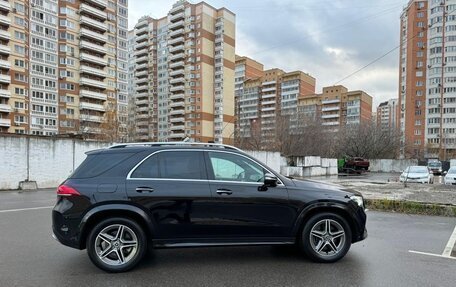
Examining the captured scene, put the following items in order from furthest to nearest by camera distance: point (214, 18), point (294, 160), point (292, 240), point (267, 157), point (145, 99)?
point (145, 99), point (214, 18), point (294, 160), point (267, 157), point (292, 240)

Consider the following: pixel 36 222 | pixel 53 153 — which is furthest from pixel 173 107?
pixel 36 222

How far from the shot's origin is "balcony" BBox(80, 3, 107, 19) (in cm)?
7053

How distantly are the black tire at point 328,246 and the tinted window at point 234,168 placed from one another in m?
1.00

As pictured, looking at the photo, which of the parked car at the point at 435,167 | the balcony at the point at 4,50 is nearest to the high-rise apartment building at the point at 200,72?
the balcony at the point at 4,50

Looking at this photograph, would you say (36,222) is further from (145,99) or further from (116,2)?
(145,99)

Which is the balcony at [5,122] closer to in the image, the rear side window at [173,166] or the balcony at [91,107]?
the balcony at [91,107]

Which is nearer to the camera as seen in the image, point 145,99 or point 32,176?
point 32,176

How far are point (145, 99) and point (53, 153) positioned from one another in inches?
3715

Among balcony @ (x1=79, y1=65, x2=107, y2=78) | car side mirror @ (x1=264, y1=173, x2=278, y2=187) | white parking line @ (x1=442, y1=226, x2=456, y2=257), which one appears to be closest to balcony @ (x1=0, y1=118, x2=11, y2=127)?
balcony @ (x1=79, y1=65, x2=107, y2=78)

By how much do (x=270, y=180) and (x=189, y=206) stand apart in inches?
47.5

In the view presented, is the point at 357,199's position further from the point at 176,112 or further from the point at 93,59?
the point at 176,112

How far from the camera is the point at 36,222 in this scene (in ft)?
25.9

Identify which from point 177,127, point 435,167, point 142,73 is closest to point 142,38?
point 142,73

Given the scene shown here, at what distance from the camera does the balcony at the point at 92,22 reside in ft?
232
